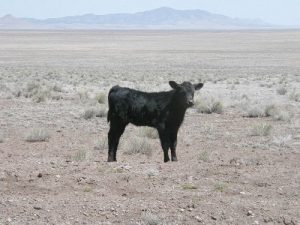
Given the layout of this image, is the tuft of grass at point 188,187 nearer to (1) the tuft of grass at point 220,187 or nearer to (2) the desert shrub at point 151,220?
(1) the tuft of grass at point 220,187

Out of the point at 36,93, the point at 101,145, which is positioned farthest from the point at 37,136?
the point at 36,93

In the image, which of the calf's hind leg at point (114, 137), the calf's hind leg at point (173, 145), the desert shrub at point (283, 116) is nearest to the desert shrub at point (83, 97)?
the desert shrub at point (283, 116)

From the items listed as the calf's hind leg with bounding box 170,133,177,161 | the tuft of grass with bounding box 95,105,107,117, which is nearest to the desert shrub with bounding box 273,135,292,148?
the calf's hind leg with bounding box 170,133,177,161

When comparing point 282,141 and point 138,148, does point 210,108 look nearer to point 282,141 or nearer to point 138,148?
point 282,141

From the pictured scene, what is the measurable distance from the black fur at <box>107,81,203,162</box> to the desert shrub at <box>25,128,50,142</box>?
468 centimetres

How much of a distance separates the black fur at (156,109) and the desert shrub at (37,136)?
468 cm

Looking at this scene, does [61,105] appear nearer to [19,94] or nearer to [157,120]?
[19,94]

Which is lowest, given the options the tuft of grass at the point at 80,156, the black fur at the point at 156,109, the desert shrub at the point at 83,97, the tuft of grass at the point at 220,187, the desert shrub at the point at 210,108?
the desert shrub at the point at 83,97

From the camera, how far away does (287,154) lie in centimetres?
1424

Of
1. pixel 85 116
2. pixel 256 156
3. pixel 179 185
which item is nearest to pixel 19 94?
pixel 85 116

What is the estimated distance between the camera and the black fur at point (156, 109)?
39.9 feet

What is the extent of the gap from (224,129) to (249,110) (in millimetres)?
3631

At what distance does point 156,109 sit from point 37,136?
548 centimetres

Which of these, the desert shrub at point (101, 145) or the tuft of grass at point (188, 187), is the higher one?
the tuft of grass at point (188, 187)
